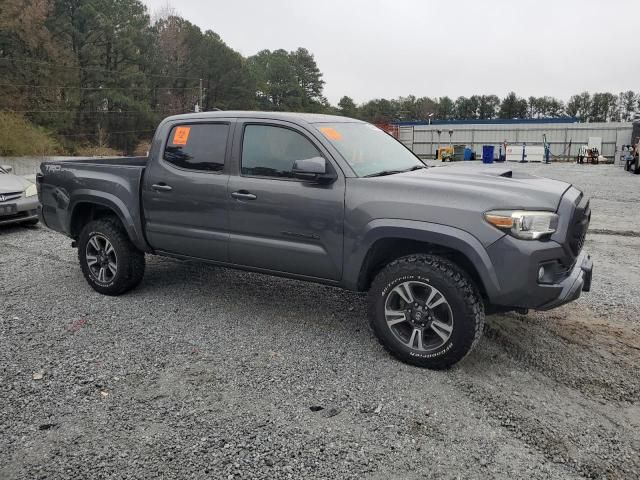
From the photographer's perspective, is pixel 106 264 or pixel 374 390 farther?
pixel 106 264

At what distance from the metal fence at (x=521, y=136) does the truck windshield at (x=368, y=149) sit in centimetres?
4684

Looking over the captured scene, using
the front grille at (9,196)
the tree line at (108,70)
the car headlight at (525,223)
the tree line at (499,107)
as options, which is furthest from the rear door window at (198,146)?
the tree line at (499,107)

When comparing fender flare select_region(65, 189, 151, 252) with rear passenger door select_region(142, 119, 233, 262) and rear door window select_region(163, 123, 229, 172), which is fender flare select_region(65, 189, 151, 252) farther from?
rear door window select_region(163, 123, 229, 172)

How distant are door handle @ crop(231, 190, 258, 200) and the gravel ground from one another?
1155mm

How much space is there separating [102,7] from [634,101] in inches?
4125

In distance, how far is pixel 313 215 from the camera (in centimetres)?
395

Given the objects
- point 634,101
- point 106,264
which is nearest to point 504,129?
point 106,264

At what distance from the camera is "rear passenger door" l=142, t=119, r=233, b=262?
177 inches

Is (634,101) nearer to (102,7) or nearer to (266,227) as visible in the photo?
(102,7)

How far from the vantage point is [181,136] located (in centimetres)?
482

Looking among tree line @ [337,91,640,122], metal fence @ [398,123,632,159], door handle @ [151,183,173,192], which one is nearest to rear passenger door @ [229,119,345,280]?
door handle @ [151,183,173,192]

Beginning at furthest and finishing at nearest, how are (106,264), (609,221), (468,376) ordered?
(609,221), (106,264), (468,376)

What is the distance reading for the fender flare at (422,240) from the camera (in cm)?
336

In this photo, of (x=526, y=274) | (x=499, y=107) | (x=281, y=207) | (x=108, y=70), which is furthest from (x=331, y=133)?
(x=499, y=107)
